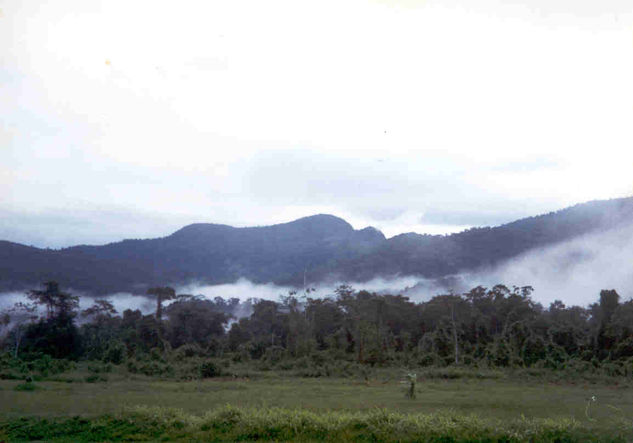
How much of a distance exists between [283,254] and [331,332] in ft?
133

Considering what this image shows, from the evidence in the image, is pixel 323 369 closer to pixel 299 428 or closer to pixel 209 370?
pixel 209 370

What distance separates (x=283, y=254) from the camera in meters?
84.6

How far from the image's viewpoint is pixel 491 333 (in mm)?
41406

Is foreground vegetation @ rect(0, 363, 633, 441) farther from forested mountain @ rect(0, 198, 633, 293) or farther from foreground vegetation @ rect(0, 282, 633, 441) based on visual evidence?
forested mountain @ rect(0, 198, 633, 293)

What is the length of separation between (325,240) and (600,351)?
5488 cm

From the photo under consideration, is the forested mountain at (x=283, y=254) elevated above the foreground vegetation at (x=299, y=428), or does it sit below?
above

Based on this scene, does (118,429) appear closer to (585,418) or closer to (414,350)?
(585,418)

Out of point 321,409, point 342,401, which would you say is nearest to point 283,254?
point 342,401

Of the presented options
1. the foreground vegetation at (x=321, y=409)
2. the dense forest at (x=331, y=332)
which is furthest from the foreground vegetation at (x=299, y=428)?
the dense forest at (x=331, y=332)

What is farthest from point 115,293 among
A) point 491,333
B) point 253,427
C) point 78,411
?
point 253,427

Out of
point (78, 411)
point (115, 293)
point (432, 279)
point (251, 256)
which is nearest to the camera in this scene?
point (78, 411)

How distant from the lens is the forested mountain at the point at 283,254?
60750mm

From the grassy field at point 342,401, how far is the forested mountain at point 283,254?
32491 mm

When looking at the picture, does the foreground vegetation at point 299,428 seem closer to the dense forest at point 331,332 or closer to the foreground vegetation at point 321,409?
the foreground vegetation at point 321,409
